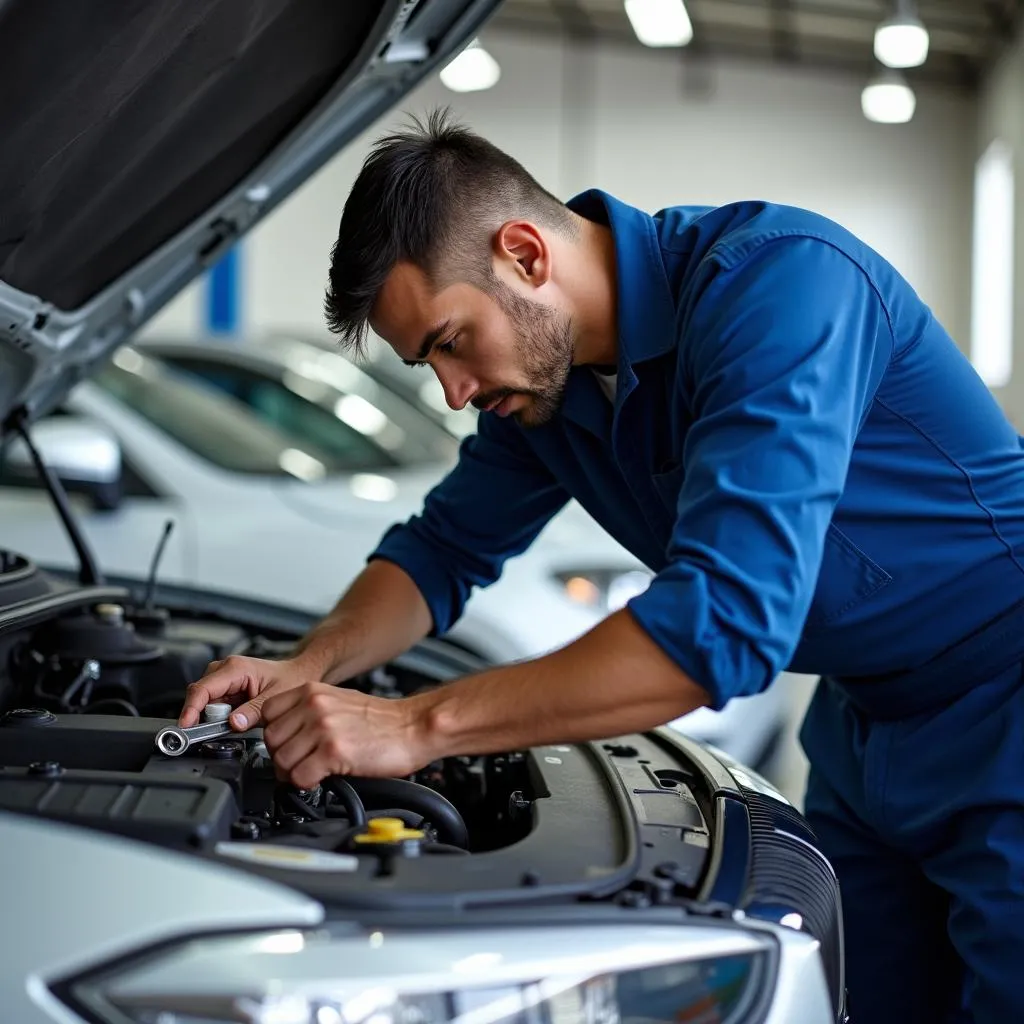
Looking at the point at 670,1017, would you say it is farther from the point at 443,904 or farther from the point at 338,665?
the point at 338,665

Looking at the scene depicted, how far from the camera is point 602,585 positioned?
130 inches

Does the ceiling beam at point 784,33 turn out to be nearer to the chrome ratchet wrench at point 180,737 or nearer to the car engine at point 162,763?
the car engine at point 162,763

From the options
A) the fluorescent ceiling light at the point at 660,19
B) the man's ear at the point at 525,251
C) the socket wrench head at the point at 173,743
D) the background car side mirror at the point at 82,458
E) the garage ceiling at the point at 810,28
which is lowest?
the socket wrench head at the point at 173,743

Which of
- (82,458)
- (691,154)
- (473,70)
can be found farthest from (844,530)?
(691,154)

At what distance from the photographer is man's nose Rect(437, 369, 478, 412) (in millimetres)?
1598

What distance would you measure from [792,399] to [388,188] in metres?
0.53

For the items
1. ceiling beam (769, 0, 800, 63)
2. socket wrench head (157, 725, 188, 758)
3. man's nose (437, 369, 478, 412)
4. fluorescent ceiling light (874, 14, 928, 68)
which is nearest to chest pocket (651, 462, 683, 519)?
man's nose (437, 369, 478, 412)

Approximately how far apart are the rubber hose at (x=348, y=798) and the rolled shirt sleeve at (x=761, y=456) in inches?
15.8

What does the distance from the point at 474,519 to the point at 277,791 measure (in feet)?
2.10

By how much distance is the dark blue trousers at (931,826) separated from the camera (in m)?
1.64

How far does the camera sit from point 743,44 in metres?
12.0

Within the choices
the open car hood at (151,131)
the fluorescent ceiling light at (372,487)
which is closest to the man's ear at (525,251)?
the open car hood at (151,131)

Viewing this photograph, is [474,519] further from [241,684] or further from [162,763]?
[162,763]

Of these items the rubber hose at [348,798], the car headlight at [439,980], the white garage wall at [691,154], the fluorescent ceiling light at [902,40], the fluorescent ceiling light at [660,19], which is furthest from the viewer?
the white garage wall at [691,154]
